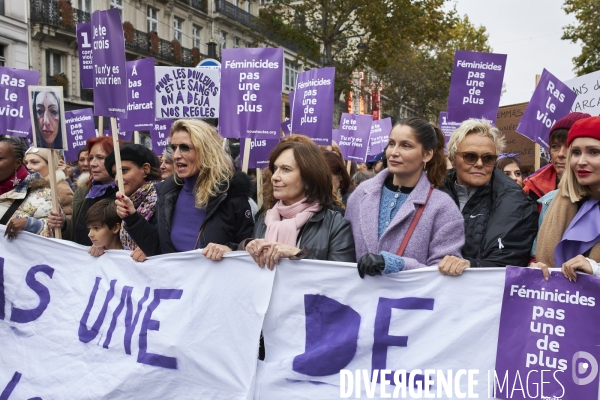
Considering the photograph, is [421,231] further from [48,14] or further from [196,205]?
[48,14]

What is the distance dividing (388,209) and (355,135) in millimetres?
6804

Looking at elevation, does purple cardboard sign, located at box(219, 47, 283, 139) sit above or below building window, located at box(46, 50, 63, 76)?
below

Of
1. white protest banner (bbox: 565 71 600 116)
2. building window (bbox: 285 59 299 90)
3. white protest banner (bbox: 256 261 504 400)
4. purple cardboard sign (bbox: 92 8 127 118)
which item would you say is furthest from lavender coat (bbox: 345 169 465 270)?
building window (bbox: 285 59 299 90)

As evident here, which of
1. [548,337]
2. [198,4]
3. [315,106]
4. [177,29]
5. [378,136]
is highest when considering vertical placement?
[198,4]

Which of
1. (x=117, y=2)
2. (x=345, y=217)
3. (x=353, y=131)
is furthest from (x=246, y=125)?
(x=117, y=2)

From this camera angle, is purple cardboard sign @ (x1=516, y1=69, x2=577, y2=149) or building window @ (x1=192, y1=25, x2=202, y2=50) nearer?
purple cardboard sign @ (x1=516, y1=69, x2=577, y2=149)

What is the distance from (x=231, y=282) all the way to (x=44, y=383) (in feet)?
4.24

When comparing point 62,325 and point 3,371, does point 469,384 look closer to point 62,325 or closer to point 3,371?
point 62,325

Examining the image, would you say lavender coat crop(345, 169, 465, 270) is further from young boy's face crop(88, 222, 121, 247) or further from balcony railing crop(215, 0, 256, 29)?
balcony railing crop(215, 0, 256, 29)

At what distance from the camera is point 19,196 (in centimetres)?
423

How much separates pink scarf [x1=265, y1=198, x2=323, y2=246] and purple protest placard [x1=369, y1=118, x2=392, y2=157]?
24.7 ft

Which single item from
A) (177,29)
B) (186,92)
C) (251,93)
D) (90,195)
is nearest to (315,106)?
(251,93)

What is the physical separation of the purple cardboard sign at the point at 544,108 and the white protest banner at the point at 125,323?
3145 millimetres

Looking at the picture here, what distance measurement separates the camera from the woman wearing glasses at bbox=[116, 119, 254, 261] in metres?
3.50
